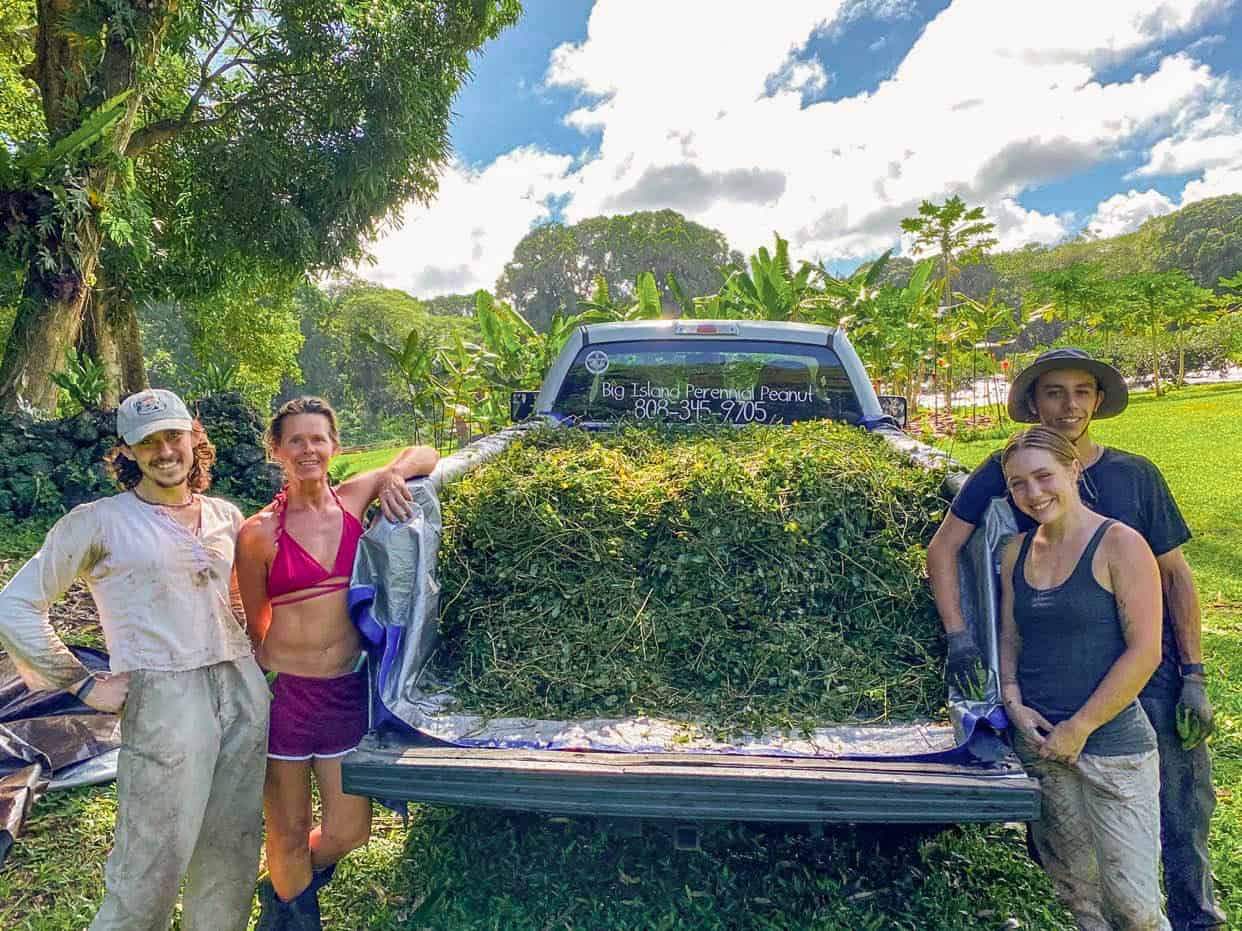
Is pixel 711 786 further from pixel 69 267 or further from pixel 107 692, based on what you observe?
pixel 69 267

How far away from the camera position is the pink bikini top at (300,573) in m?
2.38

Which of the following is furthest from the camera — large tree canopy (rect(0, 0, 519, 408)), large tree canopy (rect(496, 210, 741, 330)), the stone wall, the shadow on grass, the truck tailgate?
large tree canopy (rect(496, 210, 741, 330))

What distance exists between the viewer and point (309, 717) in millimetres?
2416

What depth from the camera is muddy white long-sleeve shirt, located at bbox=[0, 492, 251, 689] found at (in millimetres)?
2090

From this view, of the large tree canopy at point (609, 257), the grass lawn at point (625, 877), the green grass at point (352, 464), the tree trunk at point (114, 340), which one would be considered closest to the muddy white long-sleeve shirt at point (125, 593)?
the grass lawn at point (625, 877)

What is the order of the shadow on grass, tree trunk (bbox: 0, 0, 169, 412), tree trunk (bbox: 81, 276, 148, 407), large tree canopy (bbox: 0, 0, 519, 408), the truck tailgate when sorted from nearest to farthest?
the truck tailgate → the shadow on grass → tree trunk (bbox: 0, 0, 169, 412) → large tree canopy (bbox: 0, 0, 519, 408) → tree trunk (bbox: 81, 276, 148, 407)

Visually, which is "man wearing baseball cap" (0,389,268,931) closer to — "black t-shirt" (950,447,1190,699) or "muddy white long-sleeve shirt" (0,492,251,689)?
"muddy white long-sleeve shirt" (0,492,251,689)

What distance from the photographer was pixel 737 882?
2.70 metres

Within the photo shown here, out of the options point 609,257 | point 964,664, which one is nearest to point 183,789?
point 964,664

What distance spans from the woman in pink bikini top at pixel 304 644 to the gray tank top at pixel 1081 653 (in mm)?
1865

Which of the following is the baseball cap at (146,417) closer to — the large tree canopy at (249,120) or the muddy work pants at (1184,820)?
the muddy work pants at (1184,820)

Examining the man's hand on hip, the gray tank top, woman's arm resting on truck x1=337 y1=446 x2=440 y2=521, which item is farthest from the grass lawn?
woman's arm resting on truck x1=337 y1=446 x2=440 y2=521

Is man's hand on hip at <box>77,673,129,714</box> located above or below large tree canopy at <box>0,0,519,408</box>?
below

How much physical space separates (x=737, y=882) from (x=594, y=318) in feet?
25.1
